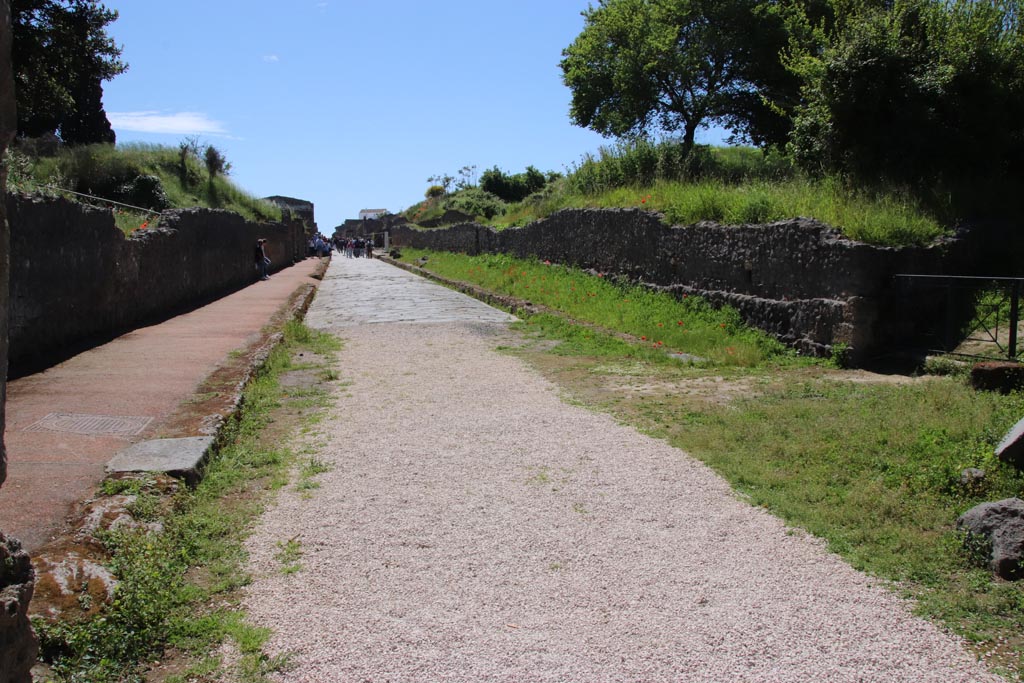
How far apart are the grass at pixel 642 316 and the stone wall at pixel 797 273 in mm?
238

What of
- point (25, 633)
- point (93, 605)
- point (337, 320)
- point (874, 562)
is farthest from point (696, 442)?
point (337, 320)

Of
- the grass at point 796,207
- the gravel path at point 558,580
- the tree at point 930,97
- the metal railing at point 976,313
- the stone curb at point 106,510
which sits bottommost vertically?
the gravel path at point 558,580

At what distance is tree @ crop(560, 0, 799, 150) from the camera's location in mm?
25891

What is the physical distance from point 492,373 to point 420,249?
34.4 meters

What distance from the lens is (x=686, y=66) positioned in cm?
2628

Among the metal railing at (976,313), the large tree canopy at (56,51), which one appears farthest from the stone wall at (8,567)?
the large tree canopy at (56,51)

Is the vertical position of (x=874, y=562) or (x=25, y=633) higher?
(x=25, y=633)

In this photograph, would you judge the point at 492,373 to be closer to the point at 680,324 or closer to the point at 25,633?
the point at 680,324

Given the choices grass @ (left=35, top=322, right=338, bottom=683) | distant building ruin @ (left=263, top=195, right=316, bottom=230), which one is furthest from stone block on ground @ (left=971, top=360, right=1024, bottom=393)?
distant building ruin @ (left=263, top=195, right=316, bottom=230)

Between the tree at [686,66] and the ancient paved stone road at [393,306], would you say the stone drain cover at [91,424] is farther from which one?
the tree at [686,66]

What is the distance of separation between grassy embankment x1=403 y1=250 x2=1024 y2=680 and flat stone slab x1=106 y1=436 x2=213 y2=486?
3.26 m

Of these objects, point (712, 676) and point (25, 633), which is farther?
point (712, 676)

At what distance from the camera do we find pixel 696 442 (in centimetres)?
583

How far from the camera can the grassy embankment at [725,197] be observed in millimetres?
9383
